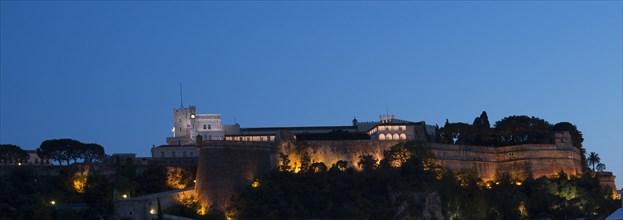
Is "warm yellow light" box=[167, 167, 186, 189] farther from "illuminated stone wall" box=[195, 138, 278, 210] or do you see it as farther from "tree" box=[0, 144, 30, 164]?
"tree" box=[0, 144, 30, 164]

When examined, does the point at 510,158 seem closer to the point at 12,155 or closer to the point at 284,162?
the point at 284,162

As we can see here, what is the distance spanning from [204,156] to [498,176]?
23435 mm

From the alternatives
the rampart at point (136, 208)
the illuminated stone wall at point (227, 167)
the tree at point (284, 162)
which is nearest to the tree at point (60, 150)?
the illuminated stone wall at point (227, 167)

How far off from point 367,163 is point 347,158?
279 centimetres

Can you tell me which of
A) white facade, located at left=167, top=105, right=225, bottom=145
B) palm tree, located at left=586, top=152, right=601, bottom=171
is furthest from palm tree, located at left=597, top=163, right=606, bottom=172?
white facade, located at left=167, top=105, right=225, bottom=145

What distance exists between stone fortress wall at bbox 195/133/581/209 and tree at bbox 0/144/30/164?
16.0m

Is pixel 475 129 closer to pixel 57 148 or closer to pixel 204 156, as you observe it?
pixel 204 156

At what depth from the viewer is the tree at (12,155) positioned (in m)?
84.8

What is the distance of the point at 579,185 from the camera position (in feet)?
273

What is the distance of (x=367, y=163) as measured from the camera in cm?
7962

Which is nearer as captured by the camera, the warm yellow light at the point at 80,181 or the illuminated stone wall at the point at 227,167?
the illuminated stone wall at the point at 227,167

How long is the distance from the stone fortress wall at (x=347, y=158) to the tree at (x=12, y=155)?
15953 mm

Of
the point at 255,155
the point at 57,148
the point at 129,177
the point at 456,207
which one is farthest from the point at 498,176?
the point at 57,148

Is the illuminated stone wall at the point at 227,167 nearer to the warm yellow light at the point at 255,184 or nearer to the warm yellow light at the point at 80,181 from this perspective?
the warm yellow light at the point at 255,184
